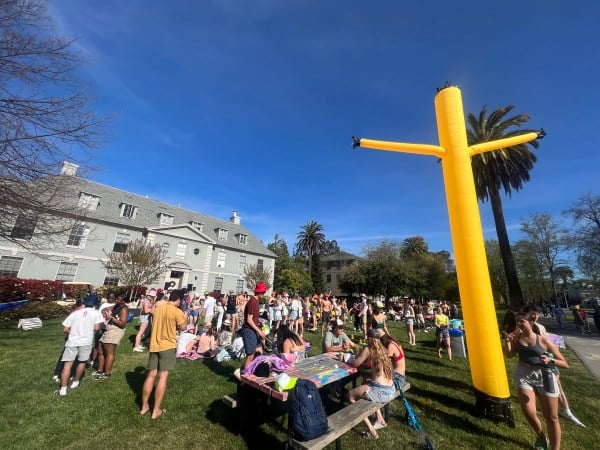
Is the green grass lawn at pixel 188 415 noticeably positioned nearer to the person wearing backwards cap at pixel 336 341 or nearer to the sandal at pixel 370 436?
the sandal at pixel 370 436

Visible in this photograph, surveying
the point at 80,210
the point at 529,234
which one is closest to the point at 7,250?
the point at 80,210

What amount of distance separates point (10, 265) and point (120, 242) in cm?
712

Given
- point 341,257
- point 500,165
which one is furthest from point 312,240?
point 500,165

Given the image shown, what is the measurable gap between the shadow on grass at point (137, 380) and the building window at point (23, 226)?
4458mm

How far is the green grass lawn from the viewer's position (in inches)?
152

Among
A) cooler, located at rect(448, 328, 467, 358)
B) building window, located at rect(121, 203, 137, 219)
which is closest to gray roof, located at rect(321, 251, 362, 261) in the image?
building window, located at rect(121, 203, 137, 219)

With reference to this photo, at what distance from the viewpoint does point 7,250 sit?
65.2 ft

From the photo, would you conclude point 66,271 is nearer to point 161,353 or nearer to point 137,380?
point 137,380

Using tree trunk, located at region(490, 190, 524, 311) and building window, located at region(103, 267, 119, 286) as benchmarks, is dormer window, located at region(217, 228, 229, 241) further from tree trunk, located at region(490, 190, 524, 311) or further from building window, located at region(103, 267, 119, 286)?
tree trunk, located at region(490, 190, 524, 311)

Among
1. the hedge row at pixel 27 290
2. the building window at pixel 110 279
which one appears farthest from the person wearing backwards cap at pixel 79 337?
the building window at pixel 110 279

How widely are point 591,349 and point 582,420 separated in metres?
9.17

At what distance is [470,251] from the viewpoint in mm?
5195

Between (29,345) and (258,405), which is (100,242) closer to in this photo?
(29,345)

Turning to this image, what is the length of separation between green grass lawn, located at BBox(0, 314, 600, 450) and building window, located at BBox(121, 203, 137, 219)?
22.2 meters
